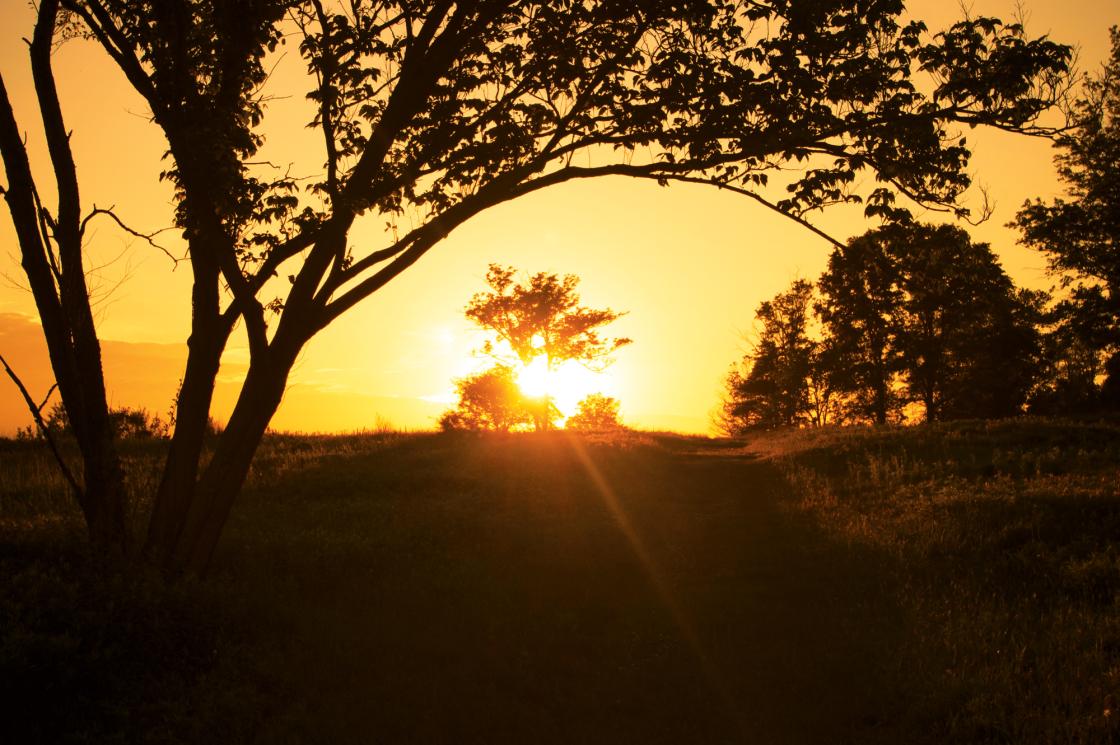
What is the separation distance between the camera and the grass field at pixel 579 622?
22.6 ft

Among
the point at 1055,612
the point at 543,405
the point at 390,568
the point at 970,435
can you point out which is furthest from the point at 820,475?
the point at 543,405

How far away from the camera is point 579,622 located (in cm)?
1004

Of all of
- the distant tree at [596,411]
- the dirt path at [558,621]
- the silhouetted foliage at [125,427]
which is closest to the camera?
the dirt path at [558,621]

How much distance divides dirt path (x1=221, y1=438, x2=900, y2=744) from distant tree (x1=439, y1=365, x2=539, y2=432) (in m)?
39.6

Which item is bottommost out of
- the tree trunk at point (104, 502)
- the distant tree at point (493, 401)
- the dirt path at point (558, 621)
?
the dirt path at point (558, 621)

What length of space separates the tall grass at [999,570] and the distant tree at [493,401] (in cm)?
3547

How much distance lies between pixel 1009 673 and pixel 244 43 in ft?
38.7

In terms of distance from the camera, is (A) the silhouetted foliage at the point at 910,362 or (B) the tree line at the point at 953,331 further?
(A) the silhouetted foliage at the point at 910,362

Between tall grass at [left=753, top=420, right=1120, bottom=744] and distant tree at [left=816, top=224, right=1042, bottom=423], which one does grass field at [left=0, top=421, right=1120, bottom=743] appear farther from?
distant tree at [left=816, top=224, right=1042, bottom=423]

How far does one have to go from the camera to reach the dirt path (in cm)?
730

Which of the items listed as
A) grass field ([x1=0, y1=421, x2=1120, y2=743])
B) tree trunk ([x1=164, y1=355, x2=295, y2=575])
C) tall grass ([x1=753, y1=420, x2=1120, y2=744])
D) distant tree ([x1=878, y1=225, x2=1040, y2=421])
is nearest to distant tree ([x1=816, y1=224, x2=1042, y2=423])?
distant tree ([x1=878, y1=225, x2=1040, y2=421])

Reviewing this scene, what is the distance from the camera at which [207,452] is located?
76.2 ft

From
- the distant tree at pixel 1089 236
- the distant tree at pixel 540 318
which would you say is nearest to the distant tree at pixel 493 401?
the distant tree at pixel 540 318

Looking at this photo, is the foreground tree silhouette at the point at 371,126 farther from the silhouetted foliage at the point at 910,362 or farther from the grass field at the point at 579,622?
the silhouetted foliage at the point at 910,362
